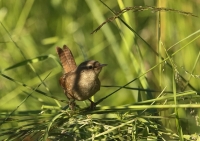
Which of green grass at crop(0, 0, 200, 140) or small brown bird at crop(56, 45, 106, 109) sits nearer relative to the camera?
green grass at crop(0, 0, 200, 140)

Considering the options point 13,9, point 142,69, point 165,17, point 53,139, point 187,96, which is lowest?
point 53,139

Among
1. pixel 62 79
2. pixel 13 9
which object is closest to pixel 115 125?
pixel 62 79

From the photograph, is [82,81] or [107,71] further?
[107,71]

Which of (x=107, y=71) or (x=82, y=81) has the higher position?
(x=107, y=71)

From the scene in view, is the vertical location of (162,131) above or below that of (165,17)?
below

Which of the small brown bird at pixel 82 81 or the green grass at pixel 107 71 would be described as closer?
the green grass at pixel 107 71

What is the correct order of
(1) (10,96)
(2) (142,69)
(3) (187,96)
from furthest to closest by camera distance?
(1) (10,96) → (2) (142,69) → (3) (187,96)

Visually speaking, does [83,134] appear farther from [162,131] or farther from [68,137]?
[162,131]

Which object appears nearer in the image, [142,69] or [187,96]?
[187,96]
